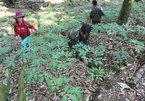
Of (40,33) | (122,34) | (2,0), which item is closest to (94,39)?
(122,34)

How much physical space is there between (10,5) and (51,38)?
12325mm

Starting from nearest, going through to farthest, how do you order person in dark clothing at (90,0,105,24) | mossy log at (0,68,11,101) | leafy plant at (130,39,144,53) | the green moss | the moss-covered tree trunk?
mossy log at (0,68,11,101), the green moss, leafy plant at (130,39,144,53), the moss-covered tree trunk, person in dark clothing at (90,0,105,24)

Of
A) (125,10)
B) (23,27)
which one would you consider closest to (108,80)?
(125,10)

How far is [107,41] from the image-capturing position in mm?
4379

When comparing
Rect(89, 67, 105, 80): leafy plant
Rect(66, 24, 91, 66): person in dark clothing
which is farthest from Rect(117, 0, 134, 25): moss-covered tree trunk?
Rect(89, 67, 105, 80): leafy plant

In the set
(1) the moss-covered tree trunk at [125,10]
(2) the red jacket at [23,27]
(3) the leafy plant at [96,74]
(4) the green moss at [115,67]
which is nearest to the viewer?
(3) the leafy plant at [96,74]

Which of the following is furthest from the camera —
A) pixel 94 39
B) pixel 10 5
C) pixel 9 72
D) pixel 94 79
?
pixel 10 5

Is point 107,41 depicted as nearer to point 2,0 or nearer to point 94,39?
point 94,39

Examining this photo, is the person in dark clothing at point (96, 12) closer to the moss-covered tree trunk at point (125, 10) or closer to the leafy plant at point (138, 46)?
the moss-covered tree trunk at point (125, 10)

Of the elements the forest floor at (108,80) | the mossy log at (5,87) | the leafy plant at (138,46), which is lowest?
the mossy log at (5,87)

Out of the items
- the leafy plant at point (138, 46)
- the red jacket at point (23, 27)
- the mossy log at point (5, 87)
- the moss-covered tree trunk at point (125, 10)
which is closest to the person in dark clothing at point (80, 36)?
the leafy plant at point (138, 46)

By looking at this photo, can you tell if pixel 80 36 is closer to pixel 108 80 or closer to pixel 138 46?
pixel 108 80

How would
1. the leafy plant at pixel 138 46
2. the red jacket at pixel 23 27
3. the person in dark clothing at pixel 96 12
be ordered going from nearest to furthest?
the leafy plant at pixel 138 46 < the red jacket at pixel 23 27 < the person in dark clothing at pixel 96 12

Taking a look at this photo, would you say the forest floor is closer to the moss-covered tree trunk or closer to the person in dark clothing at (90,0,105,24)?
the moss-covered tree trunk
